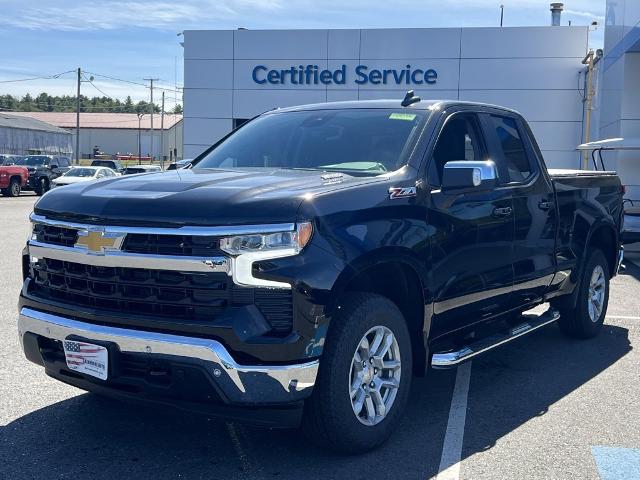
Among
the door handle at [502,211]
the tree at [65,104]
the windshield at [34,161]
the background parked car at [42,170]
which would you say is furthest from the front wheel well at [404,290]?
the tree at [65,104]

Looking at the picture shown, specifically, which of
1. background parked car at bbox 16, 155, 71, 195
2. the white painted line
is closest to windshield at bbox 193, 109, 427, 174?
the white painted line

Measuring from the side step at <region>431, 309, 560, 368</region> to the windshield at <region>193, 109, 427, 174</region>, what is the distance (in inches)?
47.6

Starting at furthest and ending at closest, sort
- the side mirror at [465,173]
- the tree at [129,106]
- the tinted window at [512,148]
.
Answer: the tree at [129,106] → the tinted window at [512,148] → the side mirror at [465,173]

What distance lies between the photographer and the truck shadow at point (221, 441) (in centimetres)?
398

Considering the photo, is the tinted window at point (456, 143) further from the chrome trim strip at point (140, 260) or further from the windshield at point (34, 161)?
the windshield at point (34, 161)

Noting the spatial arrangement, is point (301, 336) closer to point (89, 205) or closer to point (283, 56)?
point (89, 205)

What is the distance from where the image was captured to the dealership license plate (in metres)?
3.81

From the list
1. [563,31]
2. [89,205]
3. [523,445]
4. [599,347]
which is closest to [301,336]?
[89,205]

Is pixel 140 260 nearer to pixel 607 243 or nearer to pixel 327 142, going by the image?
pixel 327 142

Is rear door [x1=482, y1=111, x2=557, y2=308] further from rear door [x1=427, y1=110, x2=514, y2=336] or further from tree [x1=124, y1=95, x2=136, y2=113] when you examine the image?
tree [x1=124, y1=95, x2=136, y2=113]

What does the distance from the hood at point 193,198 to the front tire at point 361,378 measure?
65 cm

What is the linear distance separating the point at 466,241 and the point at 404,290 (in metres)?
0.61

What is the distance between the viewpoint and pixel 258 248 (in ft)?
11.9

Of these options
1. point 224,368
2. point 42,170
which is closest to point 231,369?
point 224,368
